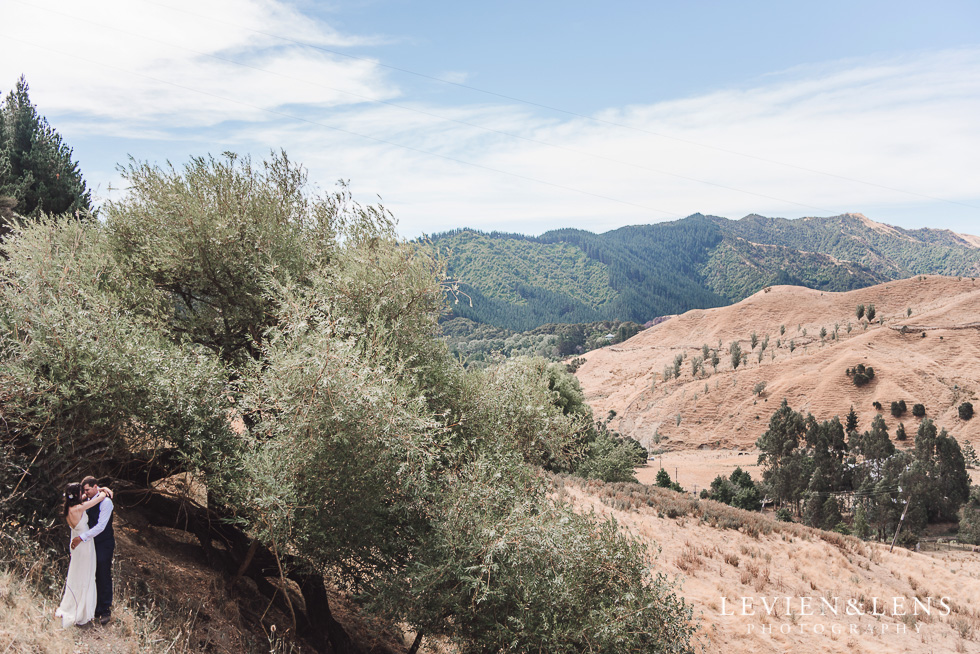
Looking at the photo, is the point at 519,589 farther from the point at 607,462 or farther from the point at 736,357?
the point at 736,357


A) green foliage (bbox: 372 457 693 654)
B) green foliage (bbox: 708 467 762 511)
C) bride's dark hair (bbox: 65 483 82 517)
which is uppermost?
bride's dark hair (bbox: 65 483 82 517)

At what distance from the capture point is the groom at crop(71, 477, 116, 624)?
7.50 meters

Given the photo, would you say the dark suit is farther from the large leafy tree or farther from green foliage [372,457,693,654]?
the large leafy tree

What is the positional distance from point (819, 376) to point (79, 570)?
106119 mm

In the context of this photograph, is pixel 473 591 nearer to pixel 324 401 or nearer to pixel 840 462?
Answer: pixel 324 401

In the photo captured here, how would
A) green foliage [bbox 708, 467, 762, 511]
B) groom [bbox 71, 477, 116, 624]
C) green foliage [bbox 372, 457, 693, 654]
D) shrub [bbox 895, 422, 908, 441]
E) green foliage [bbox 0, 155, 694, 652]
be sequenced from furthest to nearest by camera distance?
1. shrub [bbox 895, 422, 908, 441]
2. green foliage [bbox 708, 467, 762, 511]
3. green foliage [bbox 372, 457, 693, 654]
4. green foliage [bbox 0, 155, 694, 652]
5. groom [bbox 71, 477, 116, 624]

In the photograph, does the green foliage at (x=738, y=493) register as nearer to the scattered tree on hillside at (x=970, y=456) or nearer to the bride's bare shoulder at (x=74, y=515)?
the scattered tree on hillside at (x=970, y=456)

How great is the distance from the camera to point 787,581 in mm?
18984

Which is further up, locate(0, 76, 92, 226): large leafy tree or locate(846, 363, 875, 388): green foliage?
locate(0, 76, 92, 226): large leafy tree

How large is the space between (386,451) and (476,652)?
3776mm

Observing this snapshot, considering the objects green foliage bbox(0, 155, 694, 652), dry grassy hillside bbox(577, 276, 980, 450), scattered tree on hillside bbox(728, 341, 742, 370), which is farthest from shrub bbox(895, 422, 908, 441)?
green foliage bbox(0, 155, 694, 652)

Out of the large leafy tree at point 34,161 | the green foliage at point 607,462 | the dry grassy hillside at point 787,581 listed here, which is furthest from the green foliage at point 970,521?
the large leafy tree at point 34,161

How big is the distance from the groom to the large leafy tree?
2899 cm

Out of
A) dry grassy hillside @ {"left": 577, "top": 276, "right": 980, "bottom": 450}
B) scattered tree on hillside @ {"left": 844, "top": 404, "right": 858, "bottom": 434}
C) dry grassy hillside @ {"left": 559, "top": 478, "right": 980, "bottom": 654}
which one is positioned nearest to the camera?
dry grassy hillside @ {"left": 559, "top": 478, "right": 980, "bottom": 654}
